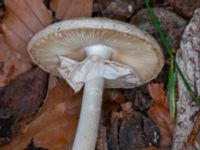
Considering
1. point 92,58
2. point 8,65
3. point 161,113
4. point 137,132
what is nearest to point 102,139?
point 137,132

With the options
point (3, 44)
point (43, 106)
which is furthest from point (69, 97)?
point (3, 44)

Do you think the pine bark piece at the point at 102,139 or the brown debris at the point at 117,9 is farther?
the brown debris at the point at 117,9

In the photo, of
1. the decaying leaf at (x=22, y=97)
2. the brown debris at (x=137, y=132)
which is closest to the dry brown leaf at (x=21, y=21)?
the decaying leaf at (x=22, y=97)

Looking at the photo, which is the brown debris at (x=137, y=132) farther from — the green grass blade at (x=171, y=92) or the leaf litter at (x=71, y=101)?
the green grass blade at (x=171, y=92)

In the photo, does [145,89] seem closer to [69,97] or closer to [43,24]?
[69,97]

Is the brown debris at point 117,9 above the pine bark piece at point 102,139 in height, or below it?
above

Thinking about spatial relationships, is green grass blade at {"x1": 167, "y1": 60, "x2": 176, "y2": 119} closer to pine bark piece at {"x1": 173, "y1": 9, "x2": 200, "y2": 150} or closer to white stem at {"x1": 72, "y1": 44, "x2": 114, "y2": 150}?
pine bark piece at {"x1": 173, "y1": 9, "x2": 200, "y2": 150}

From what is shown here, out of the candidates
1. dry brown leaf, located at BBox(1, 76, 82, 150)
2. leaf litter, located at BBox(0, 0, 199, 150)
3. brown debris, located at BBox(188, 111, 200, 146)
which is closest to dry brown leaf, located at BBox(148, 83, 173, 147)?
leaf litter, located at BBox(0, 0, 199, 150)
